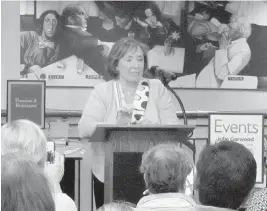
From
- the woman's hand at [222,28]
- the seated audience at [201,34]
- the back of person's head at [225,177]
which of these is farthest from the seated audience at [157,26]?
the back of person's head at [225,177]

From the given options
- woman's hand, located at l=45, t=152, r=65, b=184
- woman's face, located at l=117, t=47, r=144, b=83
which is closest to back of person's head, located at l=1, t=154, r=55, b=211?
woman's hand, located at l=45, t=152, r=65, b=184

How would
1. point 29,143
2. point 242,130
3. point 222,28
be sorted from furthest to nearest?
point 222,28 < point 242,130 < point 29,143

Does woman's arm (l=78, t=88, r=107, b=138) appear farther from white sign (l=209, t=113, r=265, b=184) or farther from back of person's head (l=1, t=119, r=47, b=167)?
back of person's head (l=1, t=119, r=47, b=167)

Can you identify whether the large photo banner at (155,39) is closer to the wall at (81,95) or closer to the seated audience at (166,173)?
the wall at (81,95)

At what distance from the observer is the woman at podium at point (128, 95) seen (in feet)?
14.7

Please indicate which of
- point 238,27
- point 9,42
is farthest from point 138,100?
point 238,27

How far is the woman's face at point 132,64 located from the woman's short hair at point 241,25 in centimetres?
349

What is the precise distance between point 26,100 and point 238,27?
144 inches

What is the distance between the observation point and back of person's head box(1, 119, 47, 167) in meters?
2.62

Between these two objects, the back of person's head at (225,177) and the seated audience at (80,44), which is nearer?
the back of person's head at (225,177)

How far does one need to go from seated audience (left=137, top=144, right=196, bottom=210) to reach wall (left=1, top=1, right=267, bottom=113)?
4172 millimetres

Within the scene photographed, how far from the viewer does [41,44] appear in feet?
24.7

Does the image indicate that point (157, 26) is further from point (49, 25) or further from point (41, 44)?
point (41, 44)

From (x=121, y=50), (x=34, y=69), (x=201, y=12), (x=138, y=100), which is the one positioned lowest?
(x=138, y=100)
